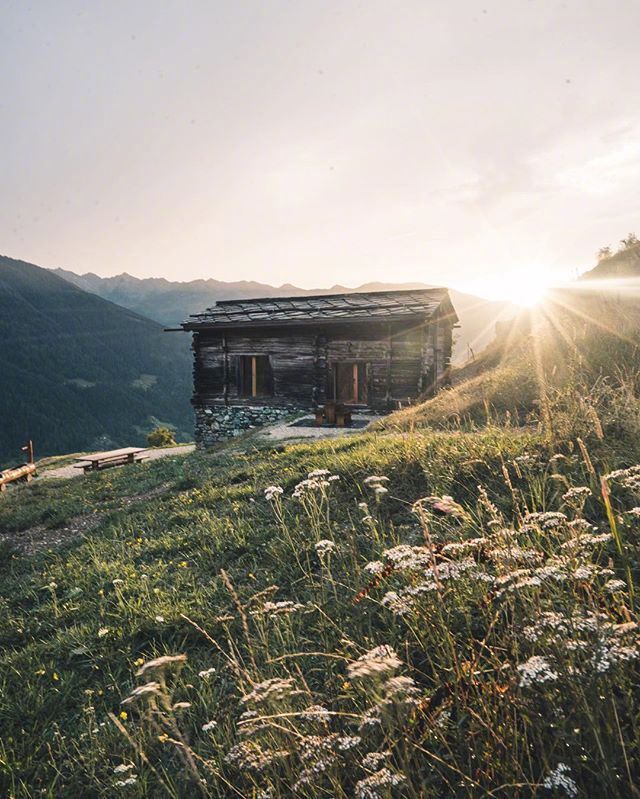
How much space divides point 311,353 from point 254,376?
9.24ft

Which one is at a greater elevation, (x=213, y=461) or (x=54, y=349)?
(x=54, y=349)

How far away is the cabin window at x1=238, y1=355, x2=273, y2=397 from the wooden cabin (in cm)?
4

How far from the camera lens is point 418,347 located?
59.2 feet

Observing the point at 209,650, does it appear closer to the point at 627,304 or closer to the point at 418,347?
the point at 627,304

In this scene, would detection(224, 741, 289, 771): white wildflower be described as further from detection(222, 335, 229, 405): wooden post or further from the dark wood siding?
detection(222, 335, 229, 405): wooden post

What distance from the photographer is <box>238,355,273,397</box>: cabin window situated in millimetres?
20219

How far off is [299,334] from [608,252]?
51.3 ft

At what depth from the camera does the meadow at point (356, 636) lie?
158cm

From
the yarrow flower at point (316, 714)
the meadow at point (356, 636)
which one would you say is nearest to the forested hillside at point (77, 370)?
the meadow at point (356, 636)

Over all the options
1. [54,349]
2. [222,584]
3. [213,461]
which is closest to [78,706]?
[222,584]

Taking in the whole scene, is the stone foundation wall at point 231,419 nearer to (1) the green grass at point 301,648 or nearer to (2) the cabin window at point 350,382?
(2) the cabin window at point 350,382

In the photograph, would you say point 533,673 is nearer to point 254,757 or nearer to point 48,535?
point 254,757

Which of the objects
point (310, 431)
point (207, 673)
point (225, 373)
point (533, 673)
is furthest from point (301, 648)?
point (225, 373)

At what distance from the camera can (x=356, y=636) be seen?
275 cm
